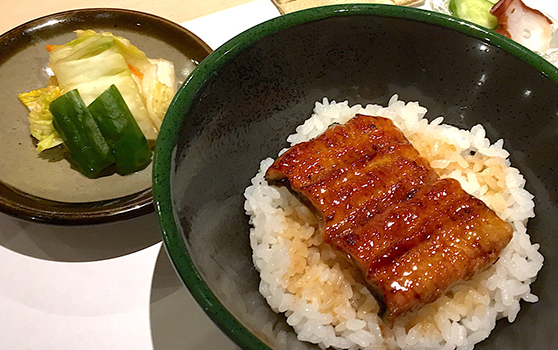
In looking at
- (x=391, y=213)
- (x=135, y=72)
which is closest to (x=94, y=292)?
(x=391, y=213)

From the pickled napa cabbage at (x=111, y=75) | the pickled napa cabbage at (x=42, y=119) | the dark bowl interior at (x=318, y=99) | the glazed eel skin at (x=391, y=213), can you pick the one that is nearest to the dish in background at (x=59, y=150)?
the pickled napa cabbage at (x=42, y=119)

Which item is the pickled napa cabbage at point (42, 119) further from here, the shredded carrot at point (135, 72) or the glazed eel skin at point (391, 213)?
the glazed eel skin at point (391, 213)

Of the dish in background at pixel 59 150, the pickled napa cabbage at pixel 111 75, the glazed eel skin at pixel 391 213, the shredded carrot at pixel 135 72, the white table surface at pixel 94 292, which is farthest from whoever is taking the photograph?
the shredded carrot at pixel 135 72

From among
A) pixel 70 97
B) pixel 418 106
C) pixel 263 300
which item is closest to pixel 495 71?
pixel 418 106

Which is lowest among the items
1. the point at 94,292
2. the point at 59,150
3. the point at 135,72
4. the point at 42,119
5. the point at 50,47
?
the point at 94,292

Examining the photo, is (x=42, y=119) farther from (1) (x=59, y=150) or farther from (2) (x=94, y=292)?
(2) (x=94, y=292)

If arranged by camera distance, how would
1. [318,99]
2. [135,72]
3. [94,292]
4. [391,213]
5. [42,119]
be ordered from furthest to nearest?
[135,72], [42,119], [318,99], [94,292], [391,213]

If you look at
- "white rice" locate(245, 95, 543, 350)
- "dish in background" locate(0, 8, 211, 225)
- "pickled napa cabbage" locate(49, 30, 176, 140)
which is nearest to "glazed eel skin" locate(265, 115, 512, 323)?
"white rice" locate(245, 95, 543, 350)
